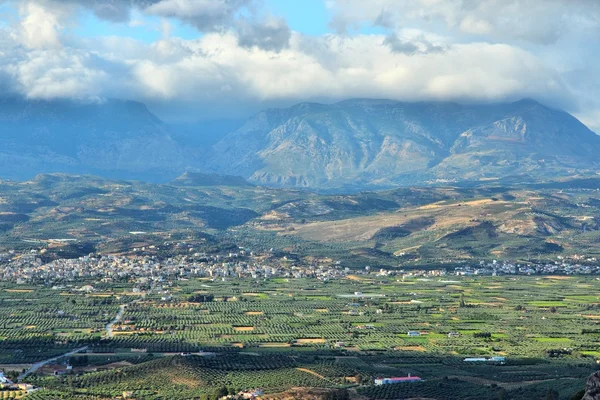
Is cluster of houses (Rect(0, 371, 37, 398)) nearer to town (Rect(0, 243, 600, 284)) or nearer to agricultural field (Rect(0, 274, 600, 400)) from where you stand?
agricultural field (Rect(0, 274, 600, 400))

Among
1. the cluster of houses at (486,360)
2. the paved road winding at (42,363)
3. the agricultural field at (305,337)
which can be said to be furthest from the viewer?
the cluster of houses at (486,360)

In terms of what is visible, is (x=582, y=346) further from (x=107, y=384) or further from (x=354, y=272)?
(x=354, y=272)

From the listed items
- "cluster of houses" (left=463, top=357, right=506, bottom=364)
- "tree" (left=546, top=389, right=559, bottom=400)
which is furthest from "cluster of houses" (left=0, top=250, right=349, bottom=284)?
"tree" (left=546, top=389, right=559, bottom=400)

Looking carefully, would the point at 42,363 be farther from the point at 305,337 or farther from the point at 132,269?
the point at 132,269

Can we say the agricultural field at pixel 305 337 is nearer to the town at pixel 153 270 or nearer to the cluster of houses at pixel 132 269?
the town at pixel 153 270

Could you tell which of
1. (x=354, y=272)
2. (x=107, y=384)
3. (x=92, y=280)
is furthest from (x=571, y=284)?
(x=107, y=384)

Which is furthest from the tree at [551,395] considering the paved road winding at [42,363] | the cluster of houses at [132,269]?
the cluster of houses at [132,269]

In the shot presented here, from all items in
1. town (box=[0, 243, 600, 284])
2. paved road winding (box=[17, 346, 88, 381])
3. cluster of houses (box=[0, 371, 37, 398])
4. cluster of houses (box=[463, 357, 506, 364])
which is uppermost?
town (box=[0, 243, 600, 284])

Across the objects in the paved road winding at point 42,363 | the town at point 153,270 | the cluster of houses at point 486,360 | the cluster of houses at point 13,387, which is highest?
the town at point 153,270
